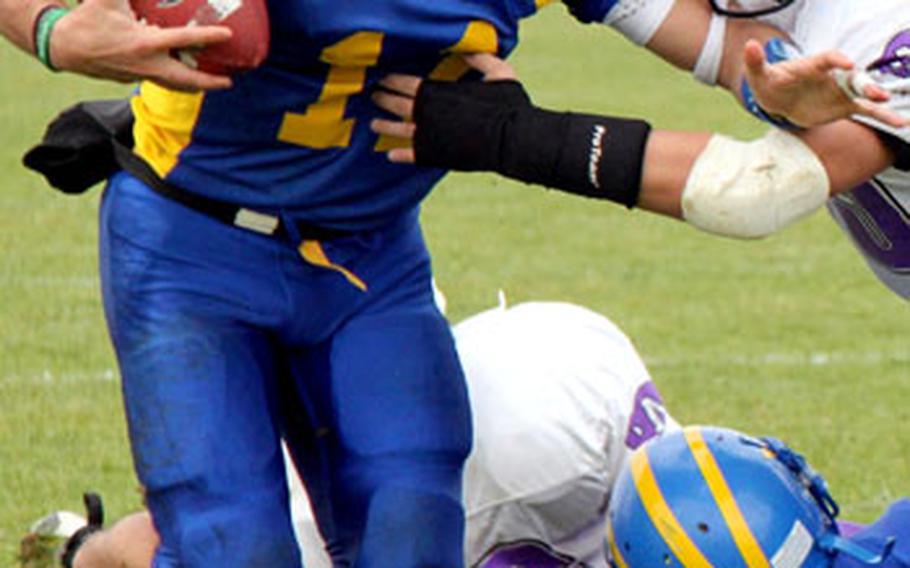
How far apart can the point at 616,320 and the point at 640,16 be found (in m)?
3.52

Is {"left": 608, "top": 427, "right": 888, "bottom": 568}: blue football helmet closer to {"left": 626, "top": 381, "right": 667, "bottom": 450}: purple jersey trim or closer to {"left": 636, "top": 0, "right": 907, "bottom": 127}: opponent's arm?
{"left": 626, "top": 381, "right": 667, "bottom": 450}: purple jersey trim

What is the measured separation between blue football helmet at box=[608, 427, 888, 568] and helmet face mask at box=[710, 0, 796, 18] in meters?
0.81

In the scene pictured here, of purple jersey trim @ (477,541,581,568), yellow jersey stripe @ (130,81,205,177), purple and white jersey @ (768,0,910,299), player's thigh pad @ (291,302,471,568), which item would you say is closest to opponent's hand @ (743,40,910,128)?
purple and white jersey @ (768,0,910,299)

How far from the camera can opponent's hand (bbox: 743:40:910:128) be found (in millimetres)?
3576

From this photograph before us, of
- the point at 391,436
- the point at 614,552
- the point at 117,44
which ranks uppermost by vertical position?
the point at 117,44

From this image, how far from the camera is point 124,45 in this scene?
11.6 feet

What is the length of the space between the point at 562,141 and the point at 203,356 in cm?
70

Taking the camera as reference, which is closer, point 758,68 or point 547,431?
point 758,68

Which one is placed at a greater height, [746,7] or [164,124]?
[746,7]

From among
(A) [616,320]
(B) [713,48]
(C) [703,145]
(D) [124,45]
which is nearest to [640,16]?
(B) [713,48]

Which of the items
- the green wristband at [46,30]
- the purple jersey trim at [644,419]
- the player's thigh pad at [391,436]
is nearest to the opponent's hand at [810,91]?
the player's thigh pad at [391,436]

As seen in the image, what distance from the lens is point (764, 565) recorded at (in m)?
4.17

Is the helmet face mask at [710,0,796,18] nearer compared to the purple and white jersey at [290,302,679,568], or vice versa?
the helmet face mask at [710,0,796,18]

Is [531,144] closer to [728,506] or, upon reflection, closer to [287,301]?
[287,301]
